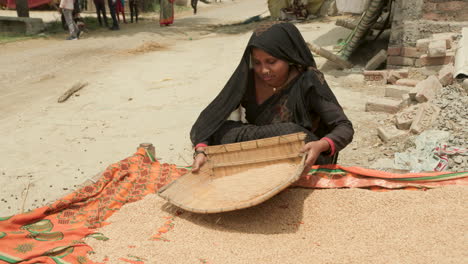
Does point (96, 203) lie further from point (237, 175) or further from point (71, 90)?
point (71, 90)

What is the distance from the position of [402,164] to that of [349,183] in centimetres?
106

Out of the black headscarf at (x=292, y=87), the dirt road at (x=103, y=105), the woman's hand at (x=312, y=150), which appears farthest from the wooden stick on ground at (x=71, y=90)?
the woman's hand at (x=312, y=150)

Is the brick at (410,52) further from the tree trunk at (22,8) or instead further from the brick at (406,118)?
the tree trunk at (22,8)

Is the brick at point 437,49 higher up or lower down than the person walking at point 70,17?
higher up

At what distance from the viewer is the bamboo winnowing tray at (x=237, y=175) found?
2289mm

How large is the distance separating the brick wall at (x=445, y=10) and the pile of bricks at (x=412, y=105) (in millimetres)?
747

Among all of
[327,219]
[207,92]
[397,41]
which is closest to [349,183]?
[327,219]

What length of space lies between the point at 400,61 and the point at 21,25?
10802 millimetres

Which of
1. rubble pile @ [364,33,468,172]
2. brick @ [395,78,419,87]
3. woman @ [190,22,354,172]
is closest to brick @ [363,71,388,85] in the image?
rubble pile @ [364,33,468,172]

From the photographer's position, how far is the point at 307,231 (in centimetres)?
209

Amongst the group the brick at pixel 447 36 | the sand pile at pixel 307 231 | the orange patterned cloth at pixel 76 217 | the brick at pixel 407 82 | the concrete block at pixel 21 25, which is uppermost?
the brick at pixel 447 36

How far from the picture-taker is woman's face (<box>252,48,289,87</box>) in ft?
8.14

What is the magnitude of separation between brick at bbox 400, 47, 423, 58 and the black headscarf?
371 centimetres

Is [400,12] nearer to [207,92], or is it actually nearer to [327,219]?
[207,92]
